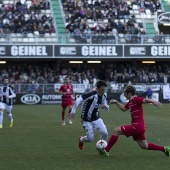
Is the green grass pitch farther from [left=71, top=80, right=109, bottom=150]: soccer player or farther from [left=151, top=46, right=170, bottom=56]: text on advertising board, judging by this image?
[left=151, top=46, right=170, bottom=56]: text on advertising board

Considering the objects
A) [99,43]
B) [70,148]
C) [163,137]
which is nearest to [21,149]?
[70,148]

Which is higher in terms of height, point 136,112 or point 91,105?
point 91,105

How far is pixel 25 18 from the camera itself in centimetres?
4884

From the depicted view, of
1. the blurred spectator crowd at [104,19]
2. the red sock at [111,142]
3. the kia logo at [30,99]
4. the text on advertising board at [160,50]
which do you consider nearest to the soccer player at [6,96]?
the red sock at [111,142]

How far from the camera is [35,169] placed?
10836mm

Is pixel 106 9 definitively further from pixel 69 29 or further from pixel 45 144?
pixel 45 144

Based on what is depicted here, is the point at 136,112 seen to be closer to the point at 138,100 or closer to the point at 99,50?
the point at 138,100

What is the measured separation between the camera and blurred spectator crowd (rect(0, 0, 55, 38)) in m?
47.2

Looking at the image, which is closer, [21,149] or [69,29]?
[21,149]

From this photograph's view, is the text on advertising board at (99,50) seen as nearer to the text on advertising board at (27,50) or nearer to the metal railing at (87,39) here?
the metal railing at (87,39)

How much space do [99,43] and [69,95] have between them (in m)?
21.5

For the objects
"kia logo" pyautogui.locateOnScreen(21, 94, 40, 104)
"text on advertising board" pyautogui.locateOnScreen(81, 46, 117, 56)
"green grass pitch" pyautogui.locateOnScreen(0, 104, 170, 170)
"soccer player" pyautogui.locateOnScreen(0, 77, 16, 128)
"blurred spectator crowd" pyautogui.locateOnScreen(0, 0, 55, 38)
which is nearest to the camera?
"green grass pitch" pyautogui.locateOnScreen(0, 104, 170, 170)

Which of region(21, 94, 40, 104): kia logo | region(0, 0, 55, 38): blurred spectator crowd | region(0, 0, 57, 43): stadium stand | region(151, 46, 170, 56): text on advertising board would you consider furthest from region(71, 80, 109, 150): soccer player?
region(151, 46, 170, 56): text on advertising board

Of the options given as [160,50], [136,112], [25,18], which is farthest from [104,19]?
[136,112]
